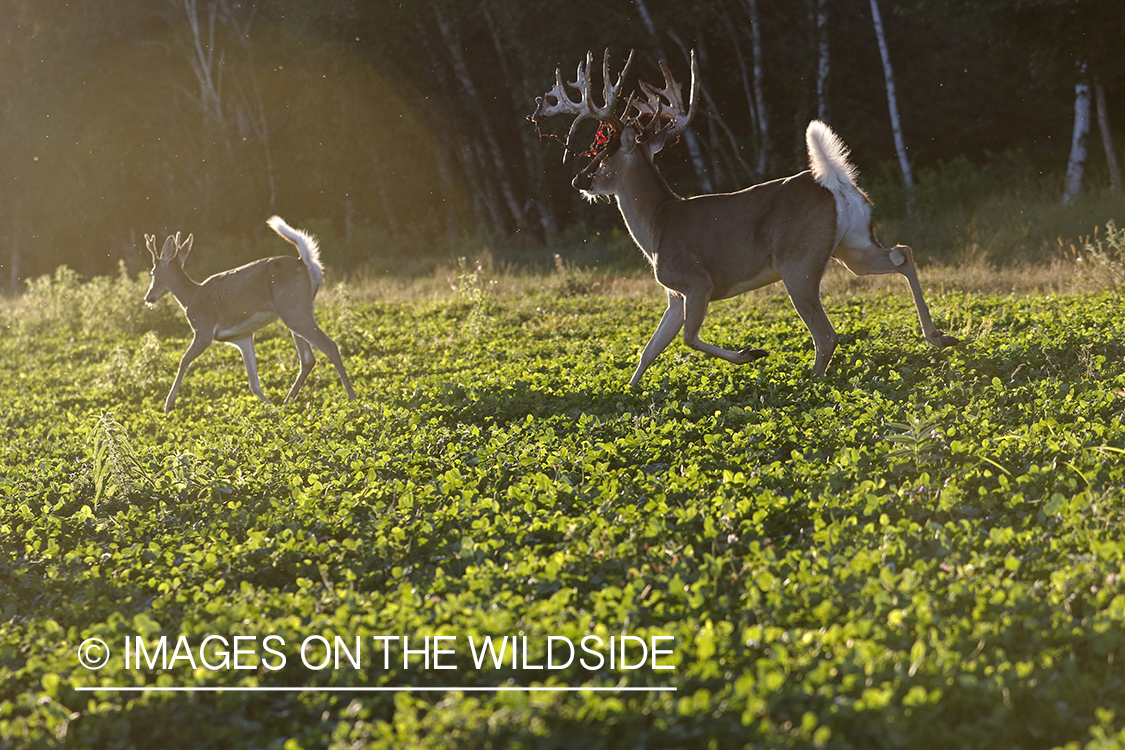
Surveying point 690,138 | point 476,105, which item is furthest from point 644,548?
point 476,105

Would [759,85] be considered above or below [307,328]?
above

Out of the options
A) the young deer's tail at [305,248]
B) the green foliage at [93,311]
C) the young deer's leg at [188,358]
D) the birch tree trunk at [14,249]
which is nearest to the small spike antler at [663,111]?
the young deer's tail at [305,248]

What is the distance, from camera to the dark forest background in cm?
2455

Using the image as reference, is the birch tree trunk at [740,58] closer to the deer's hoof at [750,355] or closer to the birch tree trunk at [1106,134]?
the birch tree trunk at [1106,134]

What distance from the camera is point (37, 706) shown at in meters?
4.10

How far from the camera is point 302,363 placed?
1122 centimetres

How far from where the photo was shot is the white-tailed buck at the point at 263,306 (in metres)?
11.2

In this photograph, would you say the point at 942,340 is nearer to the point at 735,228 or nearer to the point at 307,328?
the point at 735,228

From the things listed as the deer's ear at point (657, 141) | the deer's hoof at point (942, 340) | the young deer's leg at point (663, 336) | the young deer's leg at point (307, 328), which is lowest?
the deer's hoof at point (942, 340)

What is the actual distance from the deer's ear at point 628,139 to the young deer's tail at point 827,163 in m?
2.03

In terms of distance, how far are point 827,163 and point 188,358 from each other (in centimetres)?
772

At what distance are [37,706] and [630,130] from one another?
6.94m

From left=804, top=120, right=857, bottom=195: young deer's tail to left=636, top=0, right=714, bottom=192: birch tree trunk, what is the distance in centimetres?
1781

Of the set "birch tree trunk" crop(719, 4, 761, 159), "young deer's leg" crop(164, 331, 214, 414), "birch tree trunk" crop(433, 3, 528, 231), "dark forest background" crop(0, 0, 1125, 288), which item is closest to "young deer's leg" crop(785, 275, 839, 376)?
"young deer's leg" crop(164, 331, 214, 414)
